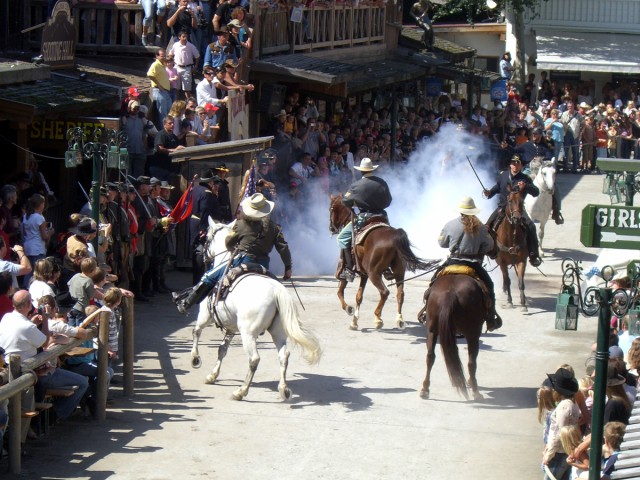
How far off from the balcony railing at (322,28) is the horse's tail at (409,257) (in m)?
8.72

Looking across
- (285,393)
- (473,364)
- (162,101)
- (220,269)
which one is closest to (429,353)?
(473,364)

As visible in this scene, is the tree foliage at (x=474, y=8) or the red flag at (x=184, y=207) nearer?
the red flag at (x=184, y=207)

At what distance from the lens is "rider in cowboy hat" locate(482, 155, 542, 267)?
18.8 meters

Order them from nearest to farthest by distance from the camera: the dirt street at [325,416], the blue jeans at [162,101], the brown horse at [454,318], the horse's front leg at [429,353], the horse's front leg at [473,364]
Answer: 1. the dirt street at [325,416]
2. the brown horse at [454,318]
3. the horse's front leg at [429,353]
4. the horse's front leg at [473,364]
5. the blue jeans at [162,101]

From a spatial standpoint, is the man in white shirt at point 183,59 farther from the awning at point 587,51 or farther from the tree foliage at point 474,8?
the awning at point 587,51

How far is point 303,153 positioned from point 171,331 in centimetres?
847

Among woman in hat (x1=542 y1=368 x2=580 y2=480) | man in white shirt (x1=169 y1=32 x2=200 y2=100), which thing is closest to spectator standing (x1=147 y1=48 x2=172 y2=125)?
man in white shirt (x1=169 y1=32 x2=200 y2=100)

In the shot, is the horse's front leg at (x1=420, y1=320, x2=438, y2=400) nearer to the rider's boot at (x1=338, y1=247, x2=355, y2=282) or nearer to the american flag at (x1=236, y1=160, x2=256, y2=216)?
the rider's boot at (x1=338, y1=247, x2=355, y2=282)

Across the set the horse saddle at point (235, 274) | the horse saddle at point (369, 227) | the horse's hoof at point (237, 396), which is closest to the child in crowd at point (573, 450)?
the horse's hoof at point (237, 396)

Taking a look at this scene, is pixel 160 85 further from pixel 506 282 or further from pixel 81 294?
pixel 81 294

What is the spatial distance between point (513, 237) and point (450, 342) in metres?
5.62

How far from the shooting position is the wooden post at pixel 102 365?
12195 millimetres

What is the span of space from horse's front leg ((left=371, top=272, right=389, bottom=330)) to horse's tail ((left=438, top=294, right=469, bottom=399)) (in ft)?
11.0

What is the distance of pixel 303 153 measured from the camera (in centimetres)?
2411
